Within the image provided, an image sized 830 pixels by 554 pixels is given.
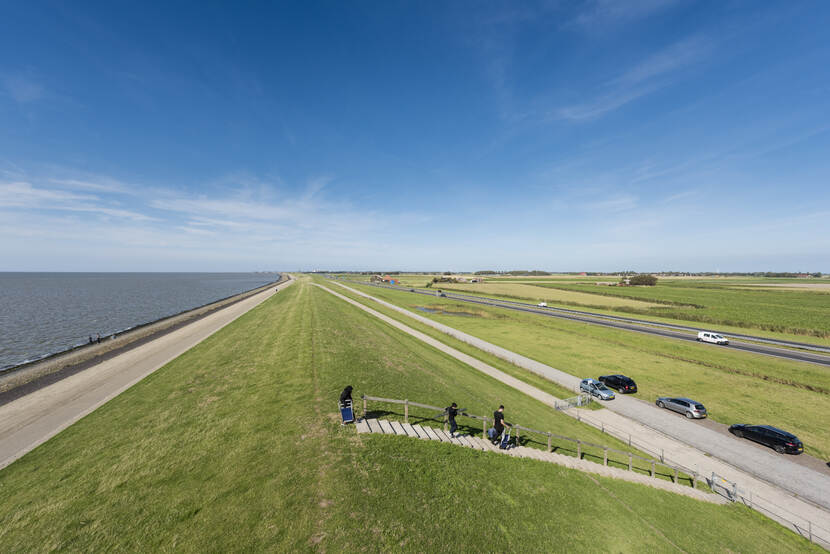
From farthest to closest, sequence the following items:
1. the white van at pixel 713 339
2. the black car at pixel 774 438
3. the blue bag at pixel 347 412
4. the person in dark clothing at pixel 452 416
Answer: the white van at pixel 713 339
the black car at pixel 774 438
the person in dark clothing at pixel 452 416
the blue bag at pixel 347 412

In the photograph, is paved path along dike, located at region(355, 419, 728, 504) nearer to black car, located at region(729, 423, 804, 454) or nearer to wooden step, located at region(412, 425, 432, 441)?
wooden step, located at region(412, 425, 432, 441)

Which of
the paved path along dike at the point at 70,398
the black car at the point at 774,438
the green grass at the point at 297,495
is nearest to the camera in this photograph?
the green grass at the point at 297,495

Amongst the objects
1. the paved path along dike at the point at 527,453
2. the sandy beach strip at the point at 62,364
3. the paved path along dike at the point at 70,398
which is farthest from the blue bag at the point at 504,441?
the sandy beach strip at the point at 62,364

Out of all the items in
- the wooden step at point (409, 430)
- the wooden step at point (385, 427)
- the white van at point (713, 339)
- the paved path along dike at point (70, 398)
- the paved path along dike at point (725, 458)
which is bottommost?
the paved path along dike at point (725, 458)

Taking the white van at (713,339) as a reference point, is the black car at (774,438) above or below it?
below

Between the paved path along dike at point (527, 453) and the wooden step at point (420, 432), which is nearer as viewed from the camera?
the wooden step at point (420, 432)

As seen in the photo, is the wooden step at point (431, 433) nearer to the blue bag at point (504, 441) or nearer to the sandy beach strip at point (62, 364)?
the blue bag at point (504, 441)

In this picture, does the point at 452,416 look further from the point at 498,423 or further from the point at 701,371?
the point at 701,371

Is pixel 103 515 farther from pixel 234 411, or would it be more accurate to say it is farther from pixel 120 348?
pixel 120 348

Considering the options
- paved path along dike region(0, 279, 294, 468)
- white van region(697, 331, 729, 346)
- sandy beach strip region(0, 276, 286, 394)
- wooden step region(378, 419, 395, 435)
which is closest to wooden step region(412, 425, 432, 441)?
wooden step region(378, 419, 395, 435)
